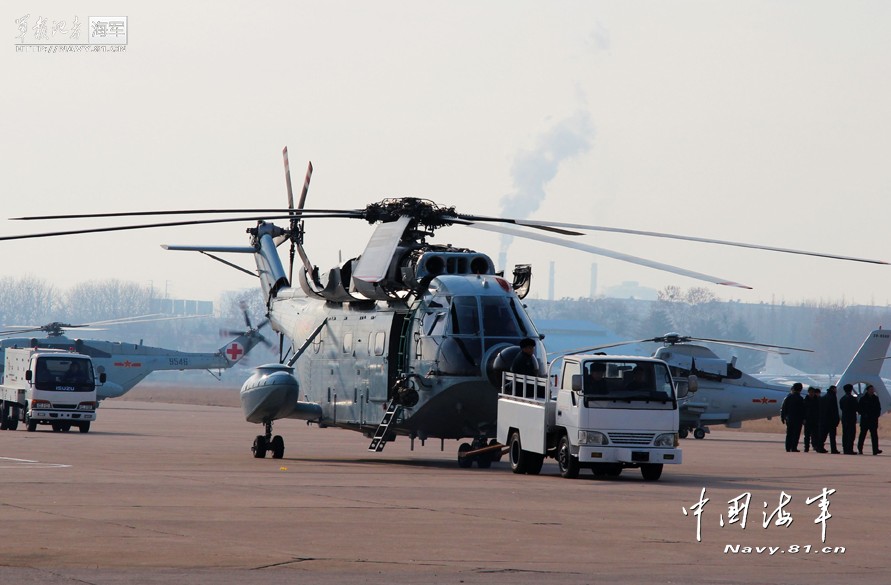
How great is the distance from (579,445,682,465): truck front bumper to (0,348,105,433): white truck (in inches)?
826

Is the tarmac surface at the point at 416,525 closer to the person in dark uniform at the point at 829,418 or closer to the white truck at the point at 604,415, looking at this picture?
the white truck at the point at 604,415

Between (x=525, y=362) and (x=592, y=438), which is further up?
(x=525, y=362)

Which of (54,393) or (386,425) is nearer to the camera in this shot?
(386,425)

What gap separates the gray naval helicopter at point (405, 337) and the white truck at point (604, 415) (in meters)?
1.36

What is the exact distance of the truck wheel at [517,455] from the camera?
68.9 feet

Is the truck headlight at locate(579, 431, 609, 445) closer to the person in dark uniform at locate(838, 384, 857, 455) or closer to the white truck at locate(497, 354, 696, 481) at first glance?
the white truck at locate(497, 354, 696, 481)

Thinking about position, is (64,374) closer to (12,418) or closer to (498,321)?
(12,418)

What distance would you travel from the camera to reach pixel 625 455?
19.5 m

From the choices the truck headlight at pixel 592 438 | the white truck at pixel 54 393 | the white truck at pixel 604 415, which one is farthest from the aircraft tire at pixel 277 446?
A: the white truck at pixel 54 393

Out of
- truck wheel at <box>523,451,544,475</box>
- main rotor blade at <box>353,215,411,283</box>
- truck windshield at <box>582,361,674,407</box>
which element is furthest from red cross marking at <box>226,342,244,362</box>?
truck windshield at <box>582,361,674,407</box>

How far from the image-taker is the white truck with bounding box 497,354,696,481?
19.4 metres

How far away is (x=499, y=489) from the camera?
17.8 meters

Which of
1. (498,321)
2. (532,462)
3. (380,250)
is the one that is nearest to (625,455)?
(532,462)

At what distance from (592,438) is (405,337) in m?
4.93
